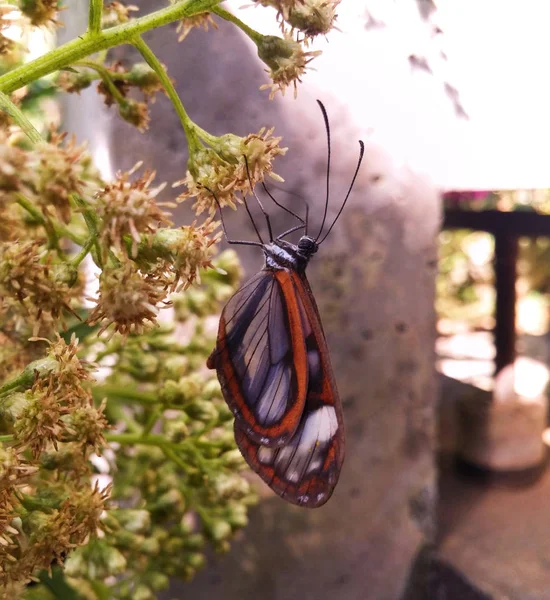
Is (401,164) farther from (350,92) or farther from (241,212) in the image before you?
(241,212)

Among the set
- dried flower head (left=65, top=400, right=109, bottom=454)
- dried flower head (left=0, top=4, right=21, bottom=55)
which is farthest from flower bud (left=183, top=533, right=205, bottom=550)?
dried flower head (left=0, top=4, right=21, bottom=55)

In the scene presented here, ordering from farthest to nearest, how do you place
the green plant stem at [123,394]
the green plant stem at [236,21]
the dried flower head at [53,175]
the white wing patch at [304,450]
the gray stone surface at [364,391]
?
the gray stone surface at [364,391], the green plant stem at [123,394], the white wing patch at [304,450], the green plant stem at [236,21], the dried flower head at [53,175]

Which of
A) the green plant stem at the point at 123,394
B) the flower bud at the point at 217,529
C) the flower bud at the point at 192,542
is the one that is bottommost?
the flower bud at the point at 192,542

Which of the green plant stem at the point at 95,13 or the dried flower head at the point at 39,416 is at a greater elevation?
the green plant stem at the point at 95,13

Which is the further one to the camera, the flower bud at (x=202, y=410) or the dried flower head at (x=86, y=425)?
the flower bud at (x=202, y=410)

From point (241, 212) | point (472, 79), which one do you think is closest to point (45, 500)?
point (241, 212)

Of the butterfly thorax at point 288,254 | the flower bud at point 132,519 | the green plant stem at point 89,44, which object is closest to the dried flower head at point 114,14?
the green plant stem at point 89,44

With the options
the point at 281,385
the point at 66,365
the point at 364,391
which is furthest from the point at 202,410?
the point at 364,391

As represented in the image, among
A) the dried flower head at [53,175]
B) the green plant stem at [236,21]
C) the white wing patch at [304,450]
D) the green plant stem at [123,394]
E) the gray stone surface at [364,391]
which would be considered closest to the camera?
the dried flower head at [53,175]

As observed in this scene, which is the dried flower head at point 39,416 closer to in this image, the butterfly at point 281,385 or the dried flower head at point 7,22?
the butterfly at point 281,385
